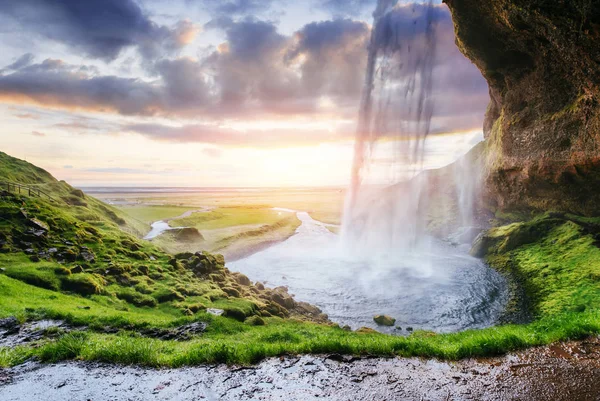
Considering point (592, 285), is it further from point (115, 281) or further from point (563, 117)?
point (115, 281)

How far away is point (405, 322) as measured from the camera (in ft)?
68.0

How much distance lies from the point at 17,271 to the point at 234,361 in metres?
17.0

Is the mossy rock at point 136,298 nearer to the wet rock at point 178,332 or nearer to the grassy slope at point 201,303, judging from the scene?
the grassy slope at point 201,303

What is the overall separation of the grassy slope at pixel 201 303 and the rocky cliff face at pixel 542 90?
4283 mm

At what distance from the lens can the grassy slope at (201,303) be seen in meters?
9.84

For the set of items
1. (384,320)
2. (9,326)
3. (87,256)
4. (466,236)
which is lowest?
(384,320)

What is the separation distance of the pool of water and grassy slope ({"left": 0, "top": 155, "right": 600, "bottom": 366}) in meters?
3.23

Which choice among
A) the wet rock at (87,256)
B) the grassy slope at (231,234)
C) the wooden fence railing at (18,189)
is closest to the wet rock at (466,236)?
the grassy slope at (231,234)

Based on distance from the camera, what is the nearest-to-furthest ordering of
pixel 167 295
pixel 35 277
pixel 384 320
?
pixel 35 277 → pixel 167 295 → pixel 384 320

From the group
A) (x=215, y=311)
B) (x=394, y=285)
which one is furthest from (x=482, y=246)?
(x=215, y=311)

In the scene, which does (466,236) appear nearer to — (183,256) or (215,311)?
(183,256)

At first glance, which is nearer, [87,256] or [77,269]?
[77,269]

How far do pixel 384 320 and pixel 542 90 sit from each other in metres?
27.1

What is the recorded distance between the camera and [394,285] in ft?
94.2
